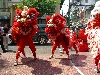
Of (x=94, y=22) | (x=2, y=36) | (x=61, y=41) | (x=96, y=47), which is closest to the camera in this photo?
(x=96, y=47)

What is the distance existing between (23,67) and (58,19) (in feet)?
6.81

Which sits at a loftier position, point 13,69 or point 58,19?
point 58,19

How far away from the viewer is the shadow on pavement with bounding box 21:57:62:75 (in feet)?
25.3

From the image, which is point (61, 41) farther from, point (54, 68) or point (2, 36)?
point (2, 36)

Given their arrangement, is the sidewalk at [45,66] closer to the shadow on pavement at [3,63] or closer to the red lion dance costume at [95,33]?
the shadow on pavement at [3,63]

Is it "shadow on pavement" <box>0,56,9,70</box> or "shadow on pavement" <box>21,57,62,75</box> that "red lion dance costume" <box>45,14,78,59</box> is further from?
"shadow on pavement" <box>0,56,9,70</box>

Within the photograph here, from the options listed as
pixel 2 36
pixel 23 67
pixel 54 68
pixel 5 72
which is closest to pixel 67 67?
pixel 54 68

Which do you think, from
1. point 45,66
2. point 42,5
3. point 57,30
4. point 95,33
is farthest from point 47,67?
point 42,5

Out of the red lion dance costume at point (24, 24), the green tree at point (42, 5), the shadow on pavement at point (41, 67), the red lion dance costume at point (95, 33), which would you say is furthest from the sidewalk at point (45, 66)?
the green tree at point (42, 5)

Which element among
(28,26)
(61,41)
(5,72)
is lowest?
(5,72)

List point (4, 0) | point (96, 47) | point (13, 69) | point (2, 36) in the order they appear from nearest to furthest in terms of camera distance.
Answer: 1. point (96, 47)
2. point (13, 69)
3. point (2, 36)
4. point (4, 0)

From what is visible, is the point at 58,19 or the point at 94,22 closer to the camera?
the point at 94,22

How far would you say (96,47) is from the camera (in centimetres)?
688

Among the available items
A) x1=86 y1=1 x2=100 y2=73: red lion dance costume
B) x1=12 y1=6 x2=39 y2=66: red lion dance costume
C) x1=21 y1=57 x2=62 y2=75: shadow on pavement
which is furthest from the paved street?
x1=86 y1=1 x2=100 y2=73: red lion dance costume
